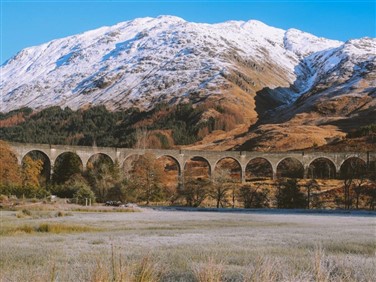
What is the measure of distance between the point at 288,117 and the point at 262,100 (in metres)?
38.2

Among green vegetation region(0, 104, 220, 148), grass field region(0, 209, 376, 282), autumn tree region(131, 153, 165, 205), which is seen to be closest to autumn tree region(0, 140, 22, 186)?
autumn tree region(131, 153, 165, 205)

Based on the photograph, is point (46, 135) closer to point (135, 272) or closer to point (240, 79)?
point (240, 79)

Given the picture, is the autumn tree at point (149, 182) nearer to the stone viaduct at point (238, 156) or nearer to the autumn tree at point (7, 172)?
the autumn tree at point (7, 172)

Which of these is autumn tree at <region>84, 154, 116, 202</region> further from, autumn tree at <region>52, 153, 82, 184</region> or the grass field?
the grass field

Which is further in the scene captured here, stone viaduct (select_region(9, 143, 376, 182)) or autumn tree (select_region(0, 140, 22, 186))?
stone viaduct (select_region(9, 143, 376, 182))

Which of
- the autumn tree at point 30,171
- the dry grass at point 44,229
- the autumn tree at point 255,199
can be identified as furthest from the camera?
the autumn tree at point 30,171

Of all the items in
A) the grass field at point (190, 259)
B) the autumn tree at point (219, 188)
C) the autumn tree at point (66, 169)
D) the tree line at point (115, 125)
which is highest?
the tree line at point (115, 125)

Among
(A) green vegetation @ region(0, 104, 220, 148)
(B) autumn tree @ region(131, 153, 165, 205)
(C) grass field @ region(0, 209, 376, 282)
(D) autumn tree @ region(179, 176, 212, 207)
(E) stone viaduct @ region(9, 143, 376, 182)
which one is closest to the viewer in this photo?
(C) grass field @ region(0, 209, 376, 282)

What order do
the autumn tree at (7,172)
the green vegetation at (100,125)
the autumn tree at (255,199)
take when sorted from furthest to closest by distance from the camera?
the green vegetation at (100,125) → the autumn tree at (7,172) → the autumn tree at (255,199)

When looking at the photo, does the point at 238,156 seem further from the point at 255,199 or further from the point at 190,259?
the point at 190,259

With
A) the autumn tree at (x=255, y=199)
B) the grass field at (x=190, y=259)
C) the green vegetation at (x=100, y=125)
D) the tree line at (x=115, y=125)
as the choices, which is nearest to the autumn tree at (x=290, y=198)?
the autumn tree at (x=255, y=199)

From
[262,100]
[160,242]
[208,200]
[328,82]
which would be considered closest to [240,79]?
[262,100]

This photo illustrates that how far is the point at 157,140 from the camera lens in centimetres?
12644

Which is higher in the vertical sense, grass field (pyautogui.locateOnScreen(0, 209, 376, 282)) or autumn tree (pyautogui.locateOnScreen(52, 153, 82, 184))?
autumn tree (pyautogui.locateOnScreen(52, 153, 82, 184))
